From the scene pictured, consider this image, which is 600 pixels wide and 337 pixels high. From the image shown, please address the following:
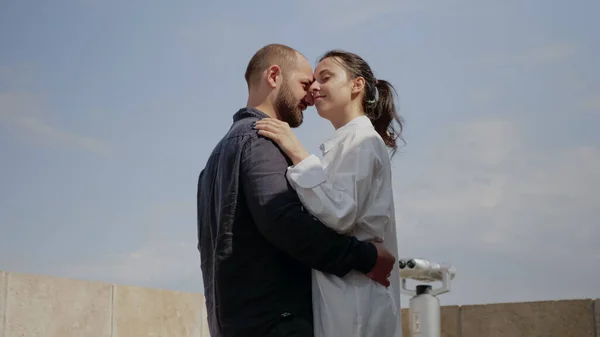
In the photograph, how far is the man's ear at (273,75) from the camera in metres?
2.52

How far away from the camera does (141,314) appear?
211 inches

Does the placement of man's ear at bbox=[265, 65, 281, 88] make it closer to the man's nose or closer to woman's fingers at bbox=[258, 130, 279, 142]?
the man's nose

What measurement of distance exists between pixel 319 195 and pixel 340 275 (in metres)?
0.20

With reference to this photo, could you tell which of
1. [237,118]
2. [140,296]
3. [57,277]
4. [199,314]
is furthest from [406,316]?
[237,118]

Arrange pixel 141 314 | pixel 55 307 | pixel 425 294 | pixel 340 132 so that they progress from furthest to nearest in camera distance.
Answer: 1. pixel 425 294
2. pixel 141 314
3. pixel 55 307
4. pixel 340 132

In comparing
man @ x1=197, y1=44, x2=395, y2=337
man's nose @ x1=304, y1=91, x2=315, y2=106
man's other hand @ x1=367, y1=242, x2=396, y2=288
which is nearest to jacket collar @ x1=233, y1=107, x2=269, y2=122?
man @ x1=197, y1=44, x2=395, y2=337

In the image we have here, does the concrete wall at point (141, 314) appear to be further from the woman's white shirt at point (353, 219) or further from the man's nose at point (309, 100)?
the woman's white shirt at point (353, 219)

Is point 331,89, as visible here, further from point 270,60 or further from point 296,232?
point 296,232

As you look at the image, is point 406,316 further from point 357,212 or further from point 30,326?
point 357,212

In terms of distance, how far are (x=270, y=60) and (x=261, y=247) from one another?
24.3 inches

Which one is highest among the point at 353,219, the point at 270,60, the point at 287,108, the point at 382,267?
the point at 270,60

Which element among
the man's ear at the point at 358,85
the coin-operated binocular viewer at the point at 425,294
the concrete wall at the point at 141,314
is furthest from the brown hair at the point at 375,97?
the coin-operated binocular viewer at the point at 425,294

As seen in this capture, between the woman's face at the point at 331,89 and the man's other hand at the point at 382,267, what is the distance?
49cm

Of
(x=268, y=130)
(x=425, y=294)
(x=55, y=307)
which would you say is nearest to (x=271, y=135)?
(x=268, y=130)
